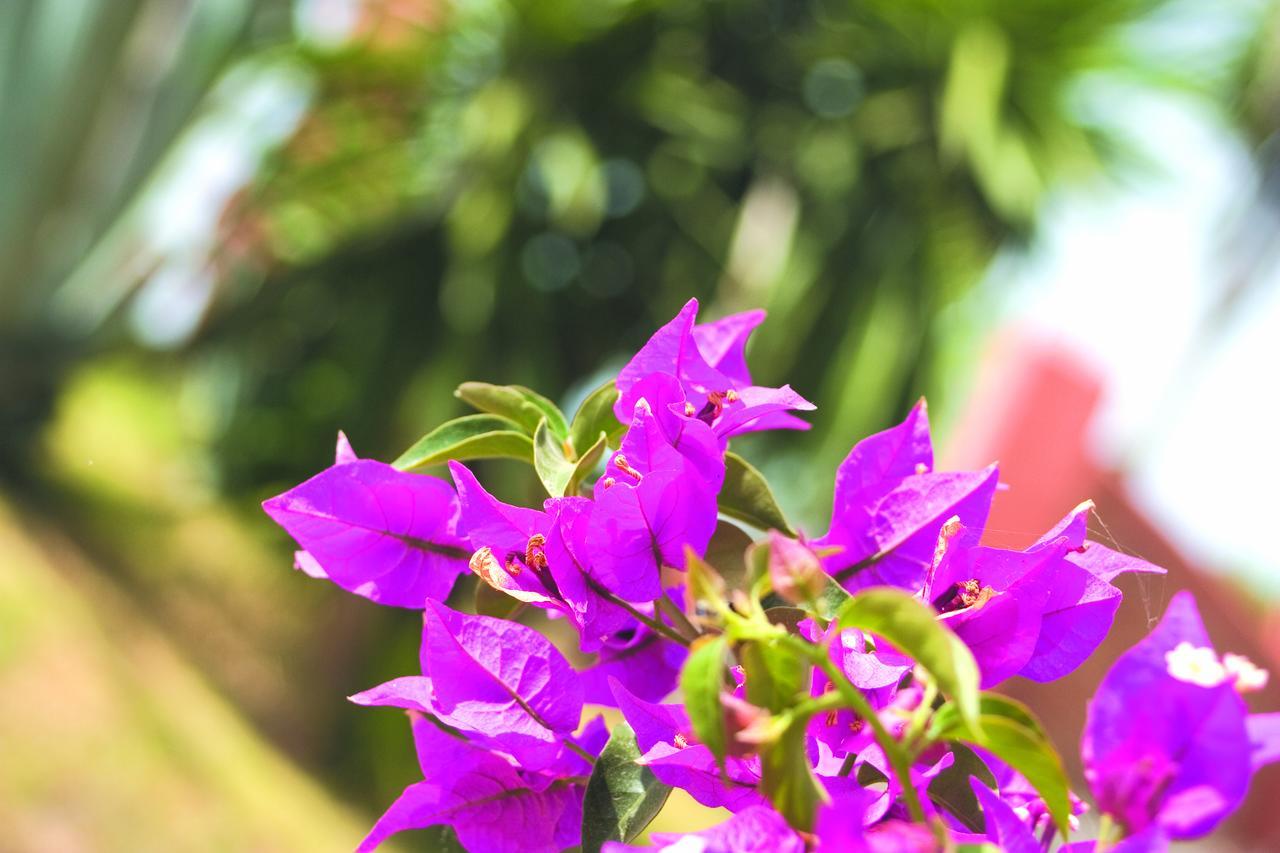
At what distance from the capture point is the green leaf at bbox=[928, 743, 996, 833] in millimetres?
306

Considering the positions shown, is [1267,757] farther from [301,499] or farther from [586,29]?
[586,29]

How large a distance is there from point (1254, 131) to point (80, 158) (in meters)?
3.57

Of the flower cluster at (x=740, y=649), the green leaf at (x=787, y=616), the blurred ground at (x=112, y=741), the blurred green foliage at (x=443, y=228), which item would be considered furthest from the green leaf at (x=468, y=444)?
the blurred green foliage at (x=443, y=228)

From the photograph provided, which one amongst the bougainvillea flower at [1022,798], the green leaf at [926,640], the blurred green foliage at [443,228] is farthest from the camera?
the blurred green foliage at [443,228]

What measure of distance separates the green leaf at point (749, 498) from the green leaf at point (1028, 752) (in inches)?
4.3

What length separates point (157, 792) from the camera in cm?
217

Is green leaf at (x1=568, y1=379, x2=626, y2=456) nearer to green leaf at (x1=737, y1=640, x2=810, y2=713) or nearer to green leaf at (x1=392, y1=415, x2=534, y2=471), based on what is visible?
green leaf at (x1=392, y1=415, x2=534, y2=471)

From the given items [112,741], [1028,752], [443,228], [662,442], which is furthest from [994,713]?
[443,228]

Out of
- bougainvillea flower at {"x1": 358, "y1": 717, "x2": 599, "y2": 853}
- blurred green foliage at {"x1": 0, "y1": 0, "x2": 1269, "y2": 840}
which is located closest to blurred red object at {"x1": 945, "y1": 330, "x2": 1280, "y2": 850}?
blurred green foliage at {"x1": 0, "y1": 0, "x2": 1269, "y2": 840}

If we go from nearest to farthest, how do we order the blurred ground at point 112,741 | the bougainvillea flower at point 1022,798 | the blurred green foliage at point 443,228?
the bougainvillea flower at point 1022,798 → the blurred ground at point 112,741 → the blurred green foliage at point 443,228

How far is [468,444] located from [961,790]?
0.59 feet

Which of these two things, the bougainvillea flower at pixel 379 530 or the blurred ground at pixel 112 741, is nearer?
the bougainvillea flower at pixel 379 530

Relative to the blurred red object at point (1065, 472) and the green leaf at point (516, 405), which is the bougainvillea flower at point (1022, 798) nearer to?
the green leaf at point (516, 405)

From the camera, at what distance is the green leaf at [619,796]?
308 mm
